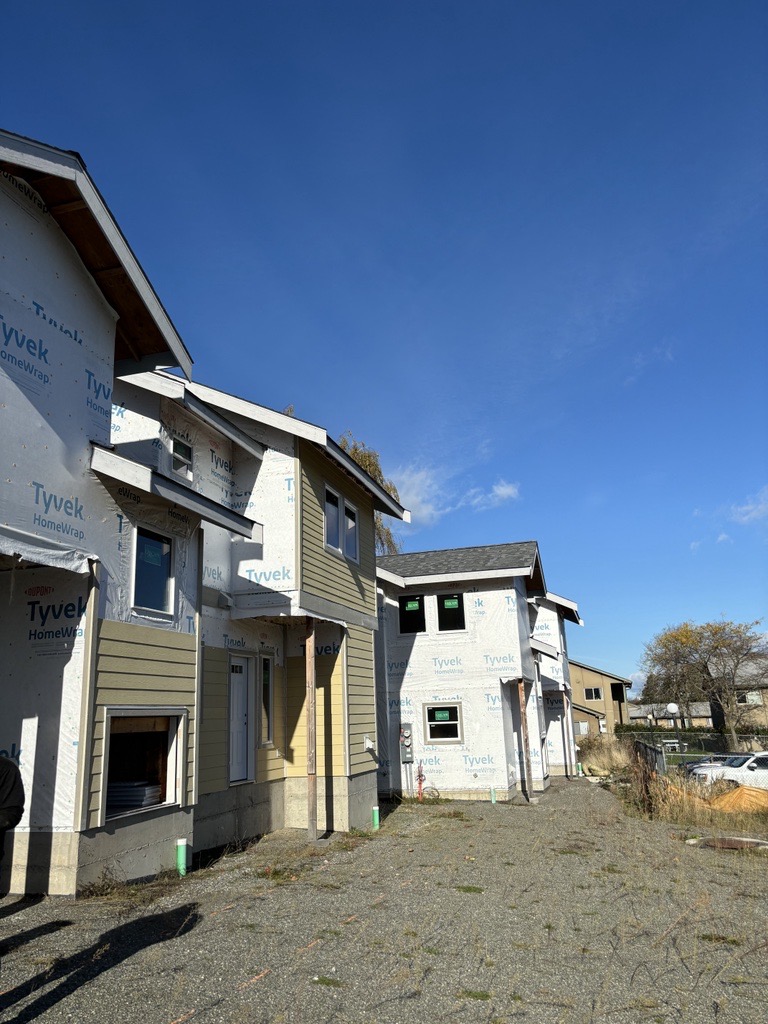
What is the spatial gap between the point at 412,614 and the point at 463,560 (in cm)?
220

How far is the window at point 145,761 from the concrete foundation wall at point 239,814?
1.58 m

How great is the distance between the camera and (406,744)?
20.1 meters

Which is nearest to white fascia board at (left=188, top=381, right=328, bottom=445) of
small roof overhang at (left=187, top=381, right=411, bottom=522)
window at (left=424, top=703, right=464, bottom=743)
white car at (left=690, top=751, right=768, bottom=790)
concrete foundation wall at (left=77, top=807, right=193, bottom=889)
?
small roof overhang at (left=187, top=381, right=411, bottom=522)

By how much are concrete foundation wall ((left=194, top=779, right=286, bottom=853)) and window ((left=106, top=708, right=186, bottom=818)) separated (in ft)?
5.20

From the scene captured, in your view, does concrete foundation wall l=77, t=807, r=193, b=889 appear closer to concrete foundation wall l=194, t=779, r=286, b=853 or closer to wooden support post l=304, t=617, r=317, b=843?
concrete foundation wall l=194, t=779, r=286, b=853

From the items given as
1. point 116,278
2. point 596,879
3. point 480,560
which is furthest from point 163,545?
point 480,560

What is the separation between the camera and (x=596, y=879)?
9.41 metres

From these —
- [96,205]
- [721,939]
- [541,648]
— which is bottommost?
[721,939]

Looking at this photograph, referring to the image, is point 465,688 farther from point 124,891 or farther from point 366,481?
point 124,891

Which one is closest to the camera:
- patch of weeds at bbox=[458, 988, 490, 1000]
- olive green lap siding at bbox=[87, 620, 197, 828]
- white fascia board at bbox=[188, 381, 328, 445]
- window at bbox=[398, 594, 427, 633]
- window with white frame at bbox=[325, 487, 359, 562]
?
patch of weeds at bbox=[458, 988, 490, 1000]

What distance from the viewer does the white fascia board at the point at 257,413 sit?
12742mm

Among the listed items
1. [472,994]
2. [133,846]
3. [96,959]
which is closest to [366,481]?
[133,846]

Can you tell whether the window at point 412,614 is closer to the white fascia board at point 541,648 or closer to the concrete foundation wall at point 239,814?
the white fascia board at point 541,648

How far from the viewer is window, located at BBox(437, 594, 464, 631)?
20.8 metres
